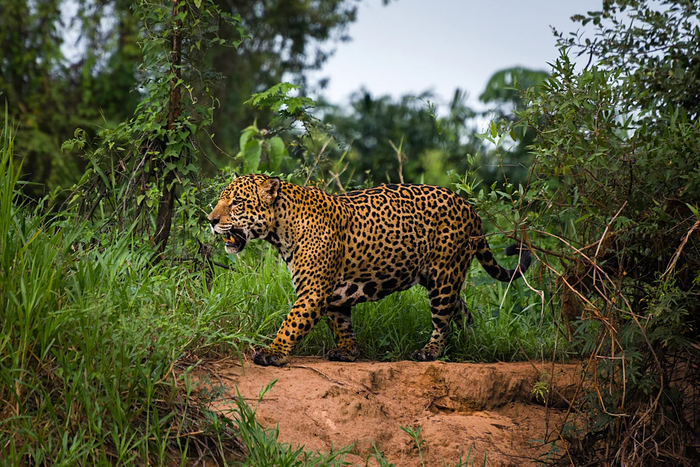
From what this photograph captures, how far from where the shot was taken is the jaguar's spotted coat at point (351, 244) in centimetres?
512

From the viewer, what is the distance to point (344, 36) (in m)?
20.4

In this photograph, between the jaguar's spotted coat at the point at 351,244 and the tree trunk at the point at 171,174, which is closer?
the jaguar's spotted coat at the point at 351,244

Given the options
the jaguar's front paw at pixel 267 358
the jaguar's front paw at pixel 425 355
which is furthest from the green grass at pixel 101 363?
the jaguar's front paw at pixel 425 355

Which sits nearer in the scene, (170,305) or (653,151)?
(653,151)

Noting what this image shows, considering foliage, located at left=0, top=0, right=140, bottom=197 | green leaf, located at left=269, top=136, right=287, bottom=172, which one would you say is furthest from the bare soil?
foliage, located at left=0, top=0, right=140, bottom=197

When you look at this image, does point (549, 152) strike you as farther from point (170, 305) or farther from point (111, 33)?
point (111, 33)

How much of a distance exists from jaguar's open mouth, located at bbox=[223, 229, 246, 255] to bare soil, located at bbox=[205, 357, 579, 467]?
2.61ft

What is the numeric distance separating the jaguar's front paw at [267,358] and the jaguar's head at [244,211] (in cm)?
74

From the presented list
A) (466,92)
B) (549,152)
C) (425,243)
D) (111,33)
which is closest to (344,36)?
(466,92)

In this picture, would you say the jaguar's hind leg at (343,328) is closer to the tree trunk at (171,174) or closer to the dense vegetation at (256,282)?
the dense vegetation at (256,282)

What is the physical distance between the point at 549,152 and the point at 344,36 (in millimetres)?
17059

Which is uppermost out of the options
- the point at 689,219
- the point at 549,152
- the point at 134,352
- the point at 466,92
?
the point at 466,92

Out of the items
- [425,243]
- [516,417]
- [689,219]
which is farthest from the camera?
[425,243]

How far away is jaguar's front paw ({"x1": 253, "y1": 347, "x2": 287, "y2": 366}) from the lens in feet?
16.0
